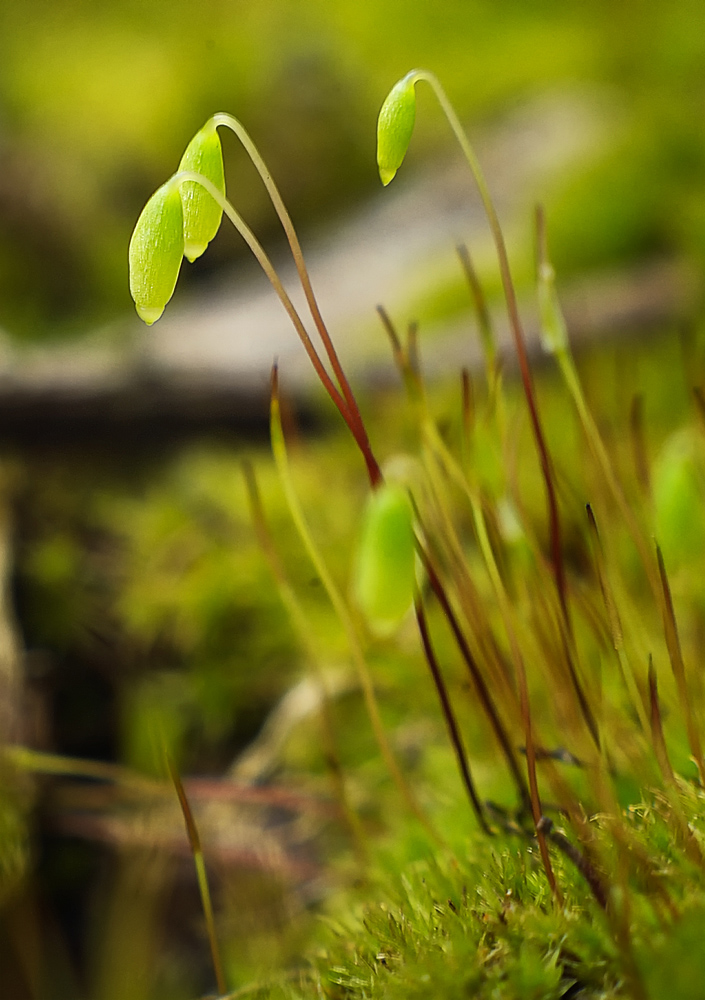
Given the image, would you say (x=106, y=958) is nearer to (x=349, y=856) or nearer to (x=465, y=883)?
(x=349, y=856)

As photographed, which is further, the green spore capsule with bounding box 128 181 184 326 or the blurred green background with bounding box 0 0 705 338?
the blurred green background with bounding box 0 0 705 338

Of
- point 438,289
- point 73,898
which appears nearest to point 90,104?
point 438,289

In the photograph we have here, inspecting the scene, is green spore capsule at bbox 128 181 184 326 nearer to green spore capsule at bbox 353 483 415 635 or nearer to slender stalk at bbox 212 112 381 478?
slender stalk at bbox 212 112 381 478

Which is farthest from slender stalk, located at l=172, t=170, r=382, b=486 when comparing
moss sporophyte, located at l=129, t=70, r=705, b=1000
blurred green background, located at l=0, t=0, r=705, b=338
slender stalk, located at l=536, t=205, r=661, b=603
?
blurred green background, located at l=0, t=0, r=705, b=338

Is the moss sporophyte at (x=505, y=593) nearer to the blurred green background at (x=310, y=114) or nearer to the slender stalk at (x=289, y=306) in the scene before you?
the slender stalk at (x=289, y=306)

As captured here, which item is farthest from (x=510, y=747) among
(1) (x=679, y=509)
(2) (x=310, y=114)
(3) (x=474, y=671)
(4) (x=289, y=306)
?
(2) (x=310, y=114)

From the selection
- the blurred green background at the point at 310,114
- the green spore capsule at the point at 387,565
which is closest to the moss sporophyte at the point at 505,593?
the green spore capsule at the point at 387,565

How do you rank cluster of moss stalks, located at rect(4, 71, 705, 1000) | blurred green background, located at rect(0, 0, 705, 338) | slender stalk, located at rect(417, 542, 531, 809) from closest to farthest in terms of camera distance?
1. cluster of moss stalks, located at rect(4, 71, 705, 1000)
2. slender stalk, located at rect(417, 542, 531, 809)
3. blurred green background, located at rect(0, 0, 705, 338)
